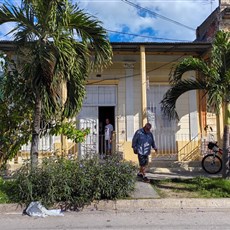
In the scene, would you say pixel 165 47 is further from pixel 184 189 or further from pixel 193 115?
pixel 184 189

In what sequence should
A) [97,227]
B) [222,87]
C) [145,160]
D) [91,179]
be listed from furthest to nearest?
1. [145,160]
2. [222,87]
3. [91,179]
4. [97,227]

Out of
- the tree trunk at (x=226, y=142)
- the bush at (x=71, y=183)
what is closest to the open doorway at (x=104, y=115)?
the tree trunk at (x=226, y=142)

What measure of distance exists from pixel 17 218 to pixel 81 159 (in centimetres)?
183

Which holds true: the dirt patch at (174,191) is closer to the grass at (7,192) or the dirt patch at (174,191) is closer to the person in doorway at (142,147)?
the person in doorway at (142,147)

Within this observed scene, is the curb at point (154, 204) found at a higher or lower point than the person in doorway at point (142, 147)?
lower

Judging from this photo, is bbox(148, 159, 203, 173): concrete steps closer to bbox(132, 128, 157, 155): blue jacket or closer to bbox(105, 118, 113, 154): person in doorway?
bbox(105, 118, 113, 154): person in doorway

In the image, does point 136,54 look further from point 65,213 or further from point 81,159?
point 65,213

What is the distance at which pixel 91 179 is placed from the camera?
6867 mm

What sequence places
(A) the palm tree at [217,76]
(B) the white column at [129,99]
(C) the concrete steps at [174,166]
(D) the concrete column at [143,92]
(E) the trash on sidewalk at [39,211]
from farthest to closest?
(B) the white column at [129,99] → (C) the concrete steps at [174,166] → (D) the concrete column at [143,92] → (A) the palm tree at [217,76] → (E) the trash on sidewalk at [39,211]

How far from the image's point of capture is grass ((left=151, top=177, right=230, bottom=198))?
296 inches

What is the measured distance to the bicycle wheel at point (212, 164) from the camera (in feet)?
36.8

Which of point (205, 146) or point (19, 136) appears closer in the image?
point (19, 136)

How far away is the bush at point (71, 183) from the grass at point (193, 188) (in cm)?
124

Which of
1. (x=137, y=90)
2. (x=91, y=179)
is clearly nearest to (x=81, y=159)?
(x=91, y=179)
